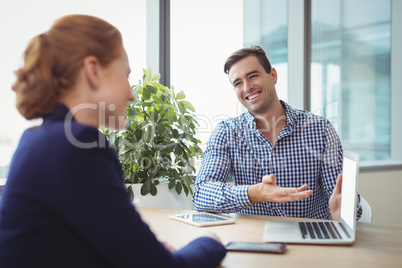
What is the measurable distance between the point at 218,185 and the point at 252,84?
2.38 ft

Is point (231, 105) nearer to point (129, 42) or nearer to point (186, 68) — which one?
point (186, 68)

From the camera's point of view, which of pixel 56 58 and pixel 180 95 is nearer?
pixel 56 58

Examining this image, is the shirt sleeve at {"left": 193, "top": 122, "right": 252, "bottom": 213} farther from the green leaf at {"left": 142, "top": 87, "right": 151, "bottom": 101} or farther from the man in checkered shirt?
the green leaf at {"left": 142, "top": 87, "right": 151, "bottom": 101}

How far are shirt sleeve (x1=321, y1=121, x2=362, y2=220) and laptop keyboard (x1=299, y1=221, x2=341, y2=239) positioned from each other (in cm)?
57

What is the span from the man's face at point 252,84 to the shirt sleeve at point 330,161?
14.8 inches

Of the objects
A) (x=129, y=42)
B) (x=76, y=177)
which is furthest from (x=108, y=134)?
(x=76, y=177)

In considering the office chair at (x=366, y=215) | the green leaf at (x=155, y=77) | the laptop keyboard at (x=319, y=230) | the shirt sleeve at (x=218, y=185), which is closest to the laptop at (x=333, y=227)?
the laptop keyboard at (x=319, y=230)

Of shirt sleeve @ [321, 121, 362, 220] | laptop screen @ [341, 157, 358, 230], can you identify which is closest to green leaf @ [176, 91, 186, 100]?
shirt sleeve @ [321, 121, 362, 220]

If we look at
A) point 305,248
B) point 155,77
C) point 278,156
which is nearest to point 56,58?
point 305,248

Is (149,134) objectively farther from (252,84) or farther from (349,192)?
(349,192)

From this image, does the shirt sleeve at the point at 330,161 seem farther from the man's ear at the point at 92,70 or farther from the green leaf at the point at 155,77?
the man's ear at the point at 92,70

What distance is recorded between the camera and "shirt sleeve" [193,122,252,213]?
65.3 inches

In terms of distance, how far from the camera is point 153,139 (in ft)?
7.97

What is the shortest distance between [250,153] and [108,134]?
92cm
